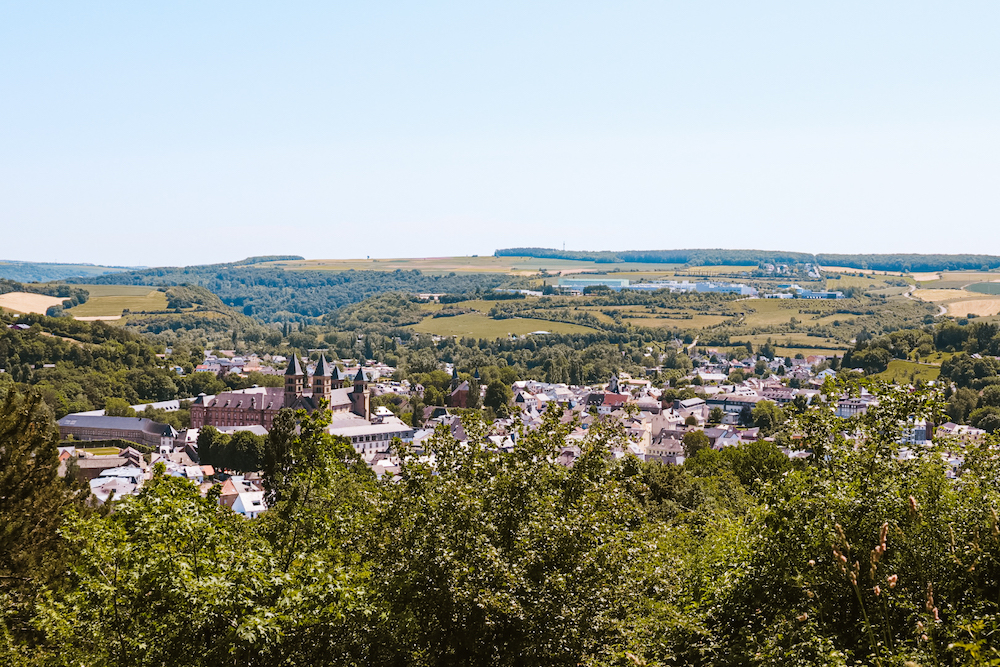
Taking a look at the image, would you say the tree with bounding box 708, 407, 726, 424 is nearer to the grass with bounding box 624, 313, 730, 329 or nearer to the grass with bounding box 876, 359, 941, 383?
the grass with bounding box 876, 359, 941, 383

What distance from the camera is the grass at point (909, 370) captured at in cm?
9994

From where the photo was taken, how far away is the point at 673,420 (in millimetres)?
99500

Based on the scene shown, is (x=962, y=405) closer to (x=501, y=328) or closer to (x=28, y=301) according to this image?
(x=501, y=328)

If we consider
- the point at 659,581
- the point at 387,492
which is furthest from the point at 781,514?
the point at 387,492

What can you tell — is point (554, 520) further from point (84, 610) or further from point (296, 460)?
point (84, 610)

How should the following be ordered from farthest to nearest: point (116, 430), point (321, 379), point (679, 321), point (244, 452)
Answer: point (679, 321), point (321, 379), point (116, 430), point (244, 452)

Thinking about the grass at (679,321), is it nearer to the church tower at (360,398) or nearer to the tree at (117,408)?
the church tower at (360,398)

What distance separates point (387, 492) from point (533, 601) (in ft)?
10.0

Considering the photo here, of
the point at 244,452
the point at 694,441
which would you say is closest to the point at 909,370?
the point at 694,441

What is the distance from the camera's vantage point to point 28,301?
17600 cm

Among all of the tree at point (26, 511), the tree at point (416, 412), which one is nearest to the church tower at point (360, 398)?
the tree at point (416, 412)

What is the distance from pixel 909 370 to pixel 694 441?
1577 inches

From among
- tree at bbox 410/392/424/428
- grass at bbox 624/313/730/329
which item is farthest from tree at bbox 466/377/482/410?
grass at bbox 624/313/730/329

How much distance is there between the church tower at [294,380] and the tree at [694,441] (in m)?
43.8
